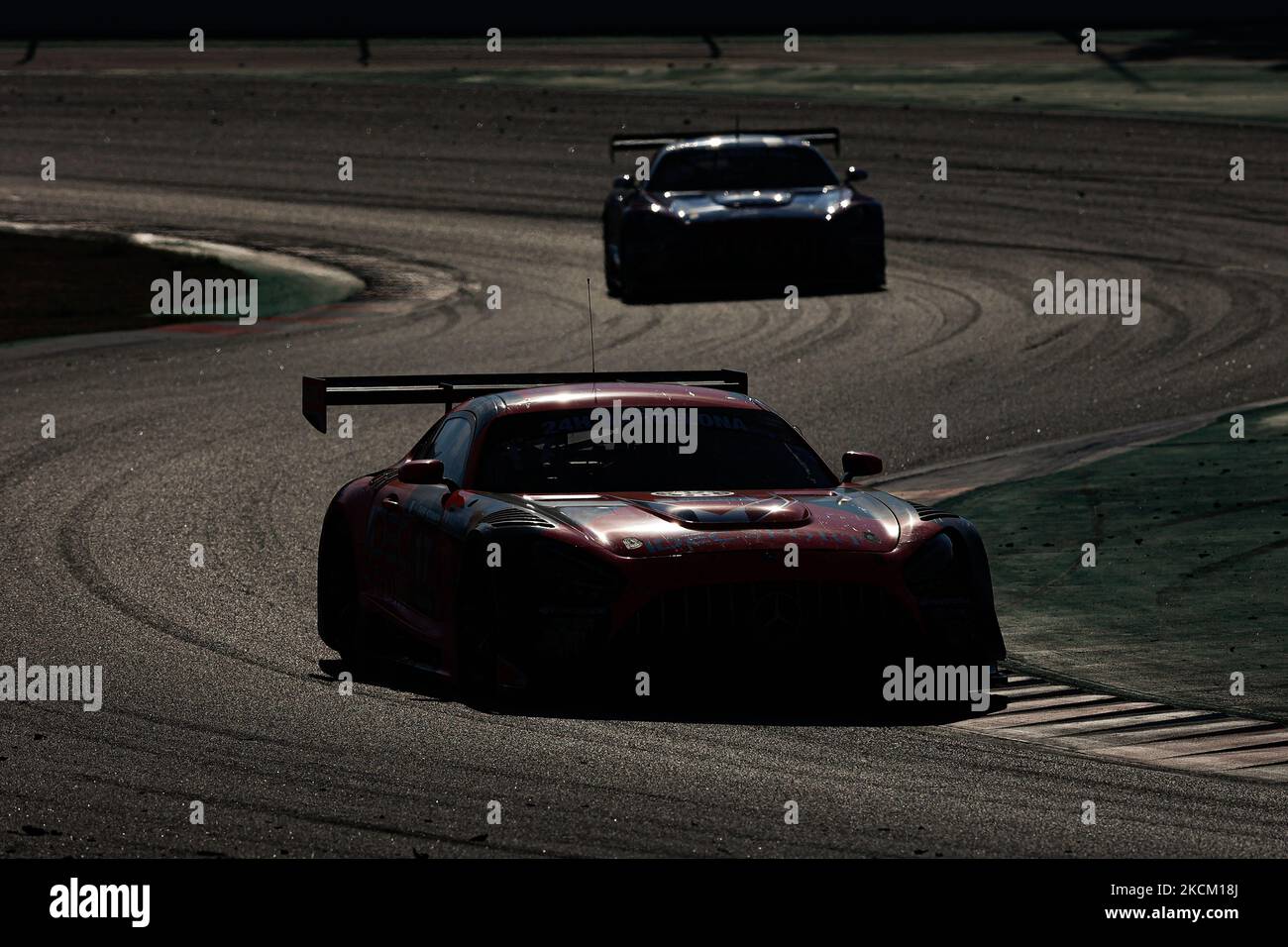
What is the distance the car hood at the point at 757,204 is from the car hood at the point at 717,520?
12495 millimetres

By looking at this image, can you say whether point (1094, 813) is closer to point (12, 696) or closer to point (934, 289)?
point (12, 696)

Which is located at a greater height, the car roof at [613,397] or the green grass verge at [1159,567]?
the car roof at [613,397]

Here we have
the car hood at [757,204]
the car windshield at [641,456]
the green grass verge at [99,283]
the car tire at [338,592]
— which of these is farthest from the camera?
the green grass verge at [99,283]

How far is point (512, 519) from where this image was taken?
850 centimetres

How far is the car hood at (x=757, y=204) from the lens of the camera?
21328 mm

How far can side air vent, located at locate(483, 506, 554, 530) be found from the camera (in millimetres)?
8422

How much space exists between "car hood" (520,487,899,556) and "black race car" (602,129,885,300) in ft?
41.1

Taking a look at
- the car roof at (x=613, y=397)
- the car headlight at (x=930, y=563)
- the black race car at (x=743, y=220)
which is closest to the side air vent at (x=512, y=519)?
the car roof at (x=613, y=397)

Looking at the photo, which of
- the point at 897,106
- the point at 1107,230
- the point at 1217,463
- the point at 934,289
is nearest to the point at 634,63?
the point at 897,106

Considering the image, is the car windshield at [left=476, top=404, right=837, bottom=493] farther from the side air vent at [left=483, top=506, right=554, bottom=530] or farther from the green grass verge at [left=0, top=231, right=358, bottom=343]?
the green grass verge at [left=0, top=231, right=358, bottom=343]

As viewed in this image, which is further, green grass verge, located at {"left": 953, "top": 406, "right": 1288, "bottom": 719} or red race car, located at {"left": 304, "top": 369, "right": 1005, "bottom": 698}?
green grass verge, located at {"left": 953, "top": 406, "right": 1288, "bottom": 719}

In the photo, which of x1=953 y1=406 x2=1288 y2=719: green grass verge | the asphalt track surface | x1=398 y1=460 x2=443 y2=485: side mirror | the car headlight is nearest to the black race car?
the asphalt track surface

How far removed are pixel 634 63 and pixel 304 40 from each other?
7381 mm

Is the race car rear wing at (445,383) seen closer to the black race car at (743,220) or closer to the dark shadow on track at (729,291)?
the black race car at (743,220)
